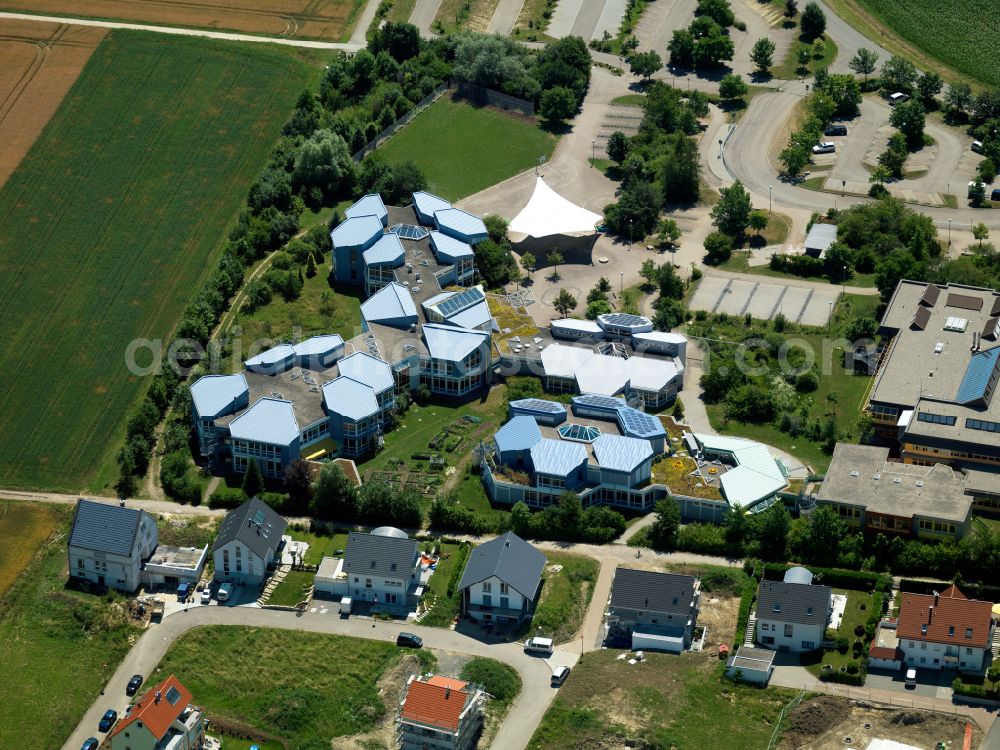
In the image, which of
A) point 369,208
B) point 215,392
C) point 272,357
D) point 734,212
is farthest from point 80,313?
point 734,212

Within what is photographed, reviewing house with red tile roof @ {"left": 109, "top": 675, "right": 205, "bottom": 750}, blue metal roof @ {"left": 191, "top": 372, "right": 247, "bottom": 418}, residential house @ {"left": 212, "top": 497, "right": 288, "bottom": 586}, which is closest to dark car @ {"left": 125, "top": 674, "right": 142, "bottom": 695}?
house with red tile roof @ {"left": 109, "top": 675, "right": 205, "bottom": 750}

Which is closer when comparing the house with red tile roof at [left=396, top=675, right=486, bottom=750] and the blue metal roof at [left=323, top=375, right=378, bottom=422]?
the house with red tile roof at [left=396, top=675, right=486, bottom=750]

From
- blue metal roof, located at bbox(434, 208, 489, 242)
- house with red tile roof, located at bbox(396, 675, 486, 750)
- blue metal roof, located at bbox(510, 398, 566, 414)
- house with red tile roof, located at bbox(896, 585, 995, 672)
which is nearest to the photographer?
house with red tile roof, located at bbox(396, 675, 486, 750)

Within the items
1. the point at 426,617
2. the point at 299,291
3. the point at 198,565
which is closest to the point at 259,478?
the point at 198,565

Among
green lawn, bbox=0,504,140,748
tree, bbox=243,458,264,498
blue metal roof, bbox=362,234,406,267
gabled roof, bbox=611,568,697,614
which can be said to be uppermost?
gabled roof, bbox=611,568,697,614

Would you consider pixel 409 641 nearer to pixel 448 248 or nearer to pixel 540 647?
pixel 540 647

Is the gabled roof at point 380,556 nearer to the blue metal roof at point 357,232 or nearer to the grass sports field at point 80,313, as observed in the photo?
the grass sports field at point 80,313

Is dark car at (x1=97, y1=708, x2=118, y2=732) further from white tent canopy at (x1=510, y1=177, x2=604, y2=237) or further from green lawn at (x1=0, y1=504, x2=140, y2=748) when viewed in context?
white tent canopy at (x1=510, y1=177, x2=604, y2=237)
